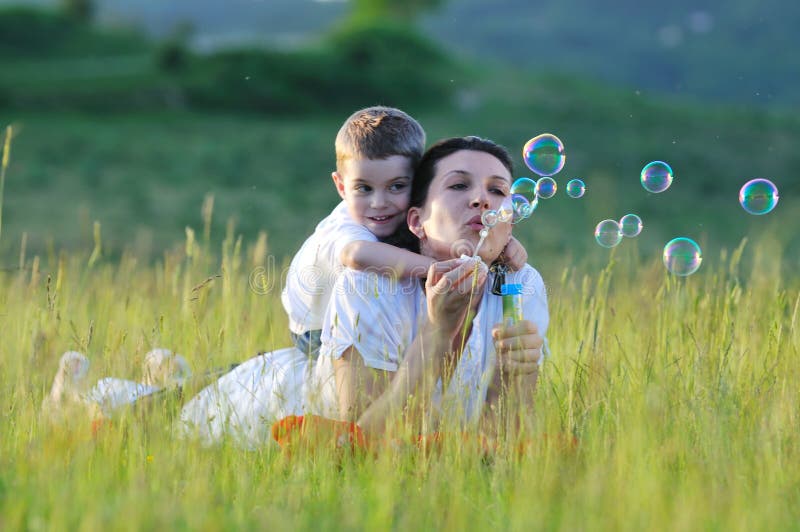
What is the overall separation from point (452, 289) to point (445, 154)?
28.9 inches

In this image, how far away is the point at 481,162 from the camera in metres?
4.07

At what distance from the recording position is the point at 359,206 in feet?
15.5

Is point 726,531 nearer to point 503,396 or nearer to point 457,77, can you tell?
point 503,396

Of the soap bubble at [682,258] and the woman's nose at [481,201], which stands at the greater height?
the woman's nose at [481,201]

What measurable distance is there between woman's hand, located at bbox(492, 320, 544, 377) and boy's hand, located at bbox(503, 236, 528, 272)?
1.35ft

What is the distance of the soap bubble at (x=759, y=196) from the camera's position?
4867mm

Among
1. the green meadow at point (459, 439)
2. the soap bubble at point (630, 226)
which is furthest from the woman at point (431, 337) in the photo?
the soap bubble at point (630, 226)

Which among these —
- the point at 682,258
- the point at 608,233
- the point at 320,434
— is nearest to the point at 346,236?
the point at 320,434

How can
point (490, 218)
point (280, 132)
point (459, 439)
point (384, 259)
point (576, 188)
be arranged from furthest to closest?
point (280, 132) → point (576, 188) → point (384, 259) → point (490, 218) → point (459, 439)

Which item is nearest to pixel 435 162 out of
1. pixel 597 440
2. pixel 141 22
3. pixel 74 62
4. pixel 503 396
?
pixel 503 396

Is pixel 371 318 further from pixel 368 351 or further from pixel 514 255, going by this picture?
pixel 514 255

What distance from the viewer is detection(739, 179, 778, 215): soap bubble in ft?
16.0

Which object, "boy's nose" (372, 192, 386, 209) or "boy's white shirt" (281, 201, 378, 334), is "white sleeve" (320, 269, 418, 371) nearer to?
"boy's white shirt" (281, 201, 378, 334)

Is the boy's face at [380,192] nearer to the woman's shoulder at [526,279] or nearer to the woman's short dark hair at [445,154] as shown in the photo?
the woman's short dark hair at [445,154]
